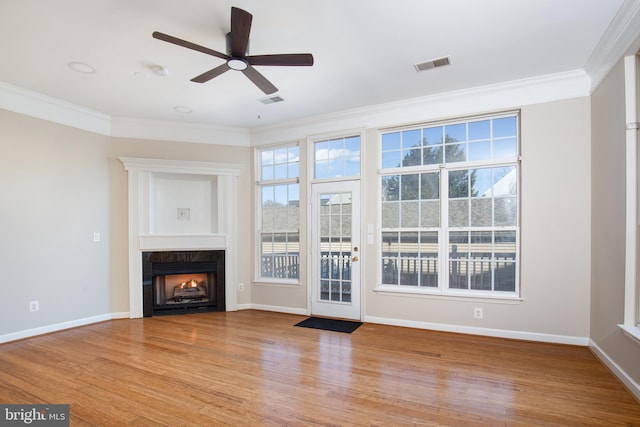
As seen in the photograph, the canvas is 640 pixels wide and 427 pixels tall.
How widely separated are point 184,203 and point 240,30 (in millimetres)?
3675

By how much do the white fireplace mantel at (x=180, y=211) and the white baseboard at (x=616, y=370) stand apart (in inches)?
179

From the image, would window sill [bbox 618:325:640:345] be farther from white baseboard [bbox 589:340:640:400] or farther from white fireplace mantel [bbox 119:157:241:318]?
white fireplace mantel [bbox 119:157:241:318]

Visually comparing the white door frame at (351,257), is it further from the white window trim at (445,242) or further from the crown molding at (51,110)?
the crown molding at (51,110)

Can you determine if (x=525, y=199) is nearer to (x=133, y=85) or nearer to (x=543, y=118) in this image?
(x=543, y=118)

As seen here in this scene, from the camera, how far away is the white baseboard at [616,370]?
251 cm

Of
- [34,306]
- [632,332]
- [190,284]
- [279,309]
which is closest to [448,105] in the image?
[632,332]

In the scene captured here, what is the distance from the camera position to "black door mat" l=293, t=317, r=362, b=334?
14.1ft

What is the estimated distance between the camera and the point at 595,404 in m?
2.42

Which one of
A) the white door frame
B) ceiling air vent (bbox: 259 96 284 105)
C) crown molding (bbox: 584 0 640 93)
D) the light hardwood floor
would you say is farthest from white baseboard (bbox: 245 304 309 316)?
crown molding (bbox: 584 0 640 93)

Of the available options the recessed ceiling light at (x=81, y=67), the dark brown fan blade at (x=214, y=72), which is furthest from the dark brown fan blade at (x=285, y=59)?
the recessed ceiling light at (x=81, y=67)

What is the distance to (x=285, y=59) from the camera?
265 cm

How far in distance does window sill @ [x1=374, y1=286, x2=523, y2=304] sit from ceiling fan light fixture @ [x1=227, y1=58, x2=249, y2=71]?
10.4 ft

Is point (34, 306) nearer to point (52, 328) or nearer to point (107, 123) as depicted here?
point (52, 328)

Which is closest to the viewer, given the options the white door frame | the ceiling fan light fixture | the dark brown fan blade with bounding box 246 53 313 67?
the dark brown fan blade with bounding box 246 53 313 67
